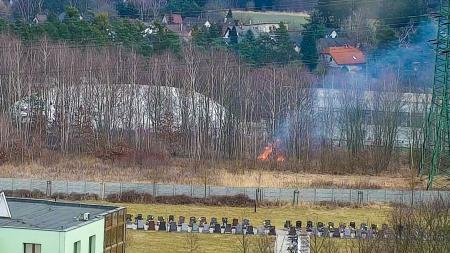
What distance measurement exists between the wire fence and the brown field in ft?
8.22

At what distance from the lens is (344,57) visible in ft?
247

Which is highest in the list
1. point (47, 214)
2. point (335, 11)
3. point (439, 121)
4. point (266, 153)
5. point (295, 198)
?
point (335, 11)

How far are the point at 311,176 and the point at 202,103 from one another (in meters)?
9.52

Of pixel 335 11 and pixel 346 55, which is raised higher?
pixel 335 11

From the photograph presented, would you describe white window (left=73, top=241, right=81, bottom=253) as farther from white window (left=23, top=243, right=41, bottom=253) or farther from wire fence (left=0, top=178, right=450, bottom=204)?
wire fence (left=0, top=178, right=450, bottom=204)

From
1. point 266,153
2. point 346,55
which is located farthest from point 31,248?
point 346,55

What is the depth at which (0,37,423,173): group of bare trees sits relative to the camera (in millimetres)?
55750

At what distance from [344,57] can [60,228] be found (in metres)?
51.0

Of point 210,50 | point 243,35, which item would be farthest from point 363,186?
point 243,35

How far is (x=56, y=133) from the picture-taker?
56688mm

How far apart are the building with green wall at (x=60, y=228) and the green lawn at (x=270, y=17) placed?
63.1 meters

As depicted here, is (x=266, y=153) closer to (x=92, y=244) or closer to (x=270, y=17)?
(x=92, y=244)

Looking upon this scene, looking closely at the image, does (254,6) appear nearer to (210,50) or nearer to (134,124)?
(210,50)

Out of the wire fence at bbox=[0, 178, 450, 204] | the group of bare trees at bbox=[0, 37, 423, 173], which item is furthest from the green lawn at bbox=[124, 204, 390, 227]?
the group of bare trees at bbox=[0, 37, 423, 173]
